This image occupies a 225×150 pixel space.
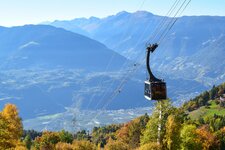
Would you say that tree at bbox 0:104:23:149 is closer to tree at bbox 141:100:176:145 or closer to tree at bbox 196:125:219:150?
tree at bbox 141:100:176:145

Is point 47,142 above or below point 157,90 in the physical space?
below

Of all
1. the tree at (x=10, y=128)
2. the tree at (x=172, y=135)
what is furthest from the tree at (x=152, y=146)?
the tree at (x=10, y=128)

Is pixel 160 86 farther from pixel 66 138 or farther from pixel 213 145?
pixel 66 138

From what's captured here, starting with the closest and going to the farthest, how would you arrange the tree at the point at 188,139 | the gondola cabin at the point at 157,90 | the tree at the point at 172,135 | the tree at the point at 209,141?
the gondola cabin at the point at 157,90, the tree at the point at 172,135, the tree at the point at 188,139, the tree at the point at 209,141

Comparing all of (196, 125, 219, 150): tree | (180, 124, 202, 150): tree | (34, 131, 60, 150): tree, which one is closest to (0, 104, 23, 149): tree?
(34, 131, 60, 150): tree

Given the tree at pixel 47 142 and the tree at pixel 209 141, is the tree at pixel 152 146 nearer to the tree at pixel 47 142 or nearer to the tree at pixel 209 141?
the tree at pixel 209 141

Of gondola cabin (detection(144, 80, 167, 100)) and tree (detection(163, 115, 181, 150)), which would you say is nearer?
gondola cabin (detection(144, 80, 167, 100))

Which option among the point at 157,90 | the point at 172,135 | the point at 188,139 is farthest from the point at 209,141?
the point at 157,90

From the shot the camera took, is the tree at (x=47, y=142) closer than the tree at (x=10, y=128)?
No

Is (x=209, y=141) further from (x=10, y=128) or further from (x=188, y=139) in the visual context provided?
(x=10, y=128)

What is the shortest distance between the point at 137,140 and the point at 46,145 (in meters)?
34.7

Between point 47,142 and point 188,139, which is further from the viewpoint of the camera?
point 47,142

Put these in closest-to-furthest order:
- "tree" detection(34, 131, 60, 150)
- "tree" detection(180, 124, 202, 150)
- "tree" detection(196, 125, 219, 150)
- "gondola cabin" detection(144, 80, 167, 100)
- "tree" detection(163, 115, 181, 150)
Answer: "gondola cabin" detection(144, 80, 167, 100), "tree" detection(163, 115, 181, 150), "tree" detection(180, 124, 202, 150), "tree" detection(34, 131, 60, 150), "tree" detection(196, 125, 219, 150)

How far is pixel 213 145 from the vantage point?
14388 cm
